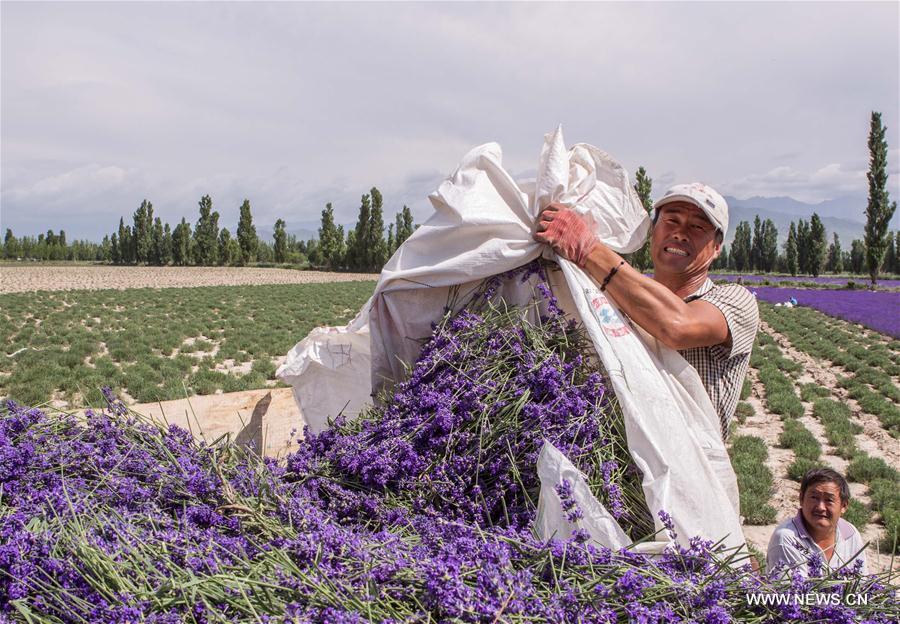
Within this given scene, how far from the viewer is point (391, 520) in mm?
1455

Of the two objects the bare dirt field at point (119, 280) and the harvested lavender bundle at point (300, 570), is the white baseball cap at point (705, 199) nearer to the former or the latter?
the harvested lavender bundle at point (300, 570)

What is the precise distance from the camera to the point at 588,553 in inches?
44.4

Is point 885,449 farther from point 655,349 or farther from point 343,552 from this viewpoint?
point 343,552

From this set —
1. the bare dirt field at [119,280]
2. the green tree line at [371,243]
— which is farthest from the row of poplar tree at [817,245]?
the bare dirt field at [119,280]

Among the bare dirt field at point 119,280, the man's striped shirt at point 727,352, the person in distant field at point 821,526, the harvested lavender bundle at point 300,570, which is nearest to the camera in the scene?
the harvested lavender bundle at point 300,570

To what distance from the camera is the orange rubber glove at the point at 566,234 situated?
6.15ft

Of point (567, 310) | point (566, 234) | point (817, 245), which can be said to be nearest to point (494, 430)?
point (567, 310)

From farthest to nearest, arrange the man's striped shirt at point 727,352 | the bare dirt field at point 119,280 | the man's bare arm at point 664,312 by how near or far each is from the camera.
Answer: the bare dirt field at point 119,280
the man's striped shirt at point 727,352
the man's bare arm at point 664,312

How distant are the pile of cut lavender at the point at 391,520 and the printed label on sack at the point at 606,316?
147 millimetres

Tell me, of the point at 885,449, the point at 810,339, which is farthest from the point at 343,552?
the point at 810,339

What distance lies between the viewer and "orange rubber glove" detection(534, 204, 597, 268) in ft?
6.15

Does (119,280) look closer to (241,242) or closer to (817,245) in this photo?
(241,242)

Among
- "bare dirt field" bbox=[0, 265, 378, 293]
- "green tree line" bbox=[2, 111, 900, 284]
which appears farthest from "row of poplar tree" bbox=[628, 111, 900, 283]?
"bare dirt field" bbox=[0, 265, 378, 293]

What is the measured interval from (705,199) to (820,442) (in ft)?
15.3
